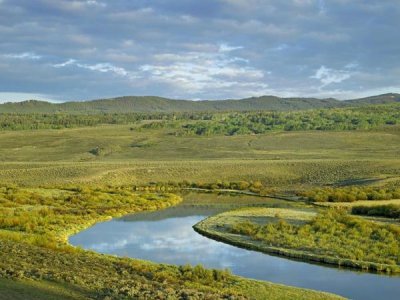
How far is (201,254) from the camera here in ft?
85.6

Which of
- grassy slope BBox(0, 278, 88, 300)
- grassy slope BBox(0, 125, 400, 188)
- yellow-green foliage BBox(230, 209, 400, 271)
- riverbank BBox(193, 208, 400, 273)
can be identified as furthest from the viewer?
grassy slope BBox(0, 125, 400, 188)

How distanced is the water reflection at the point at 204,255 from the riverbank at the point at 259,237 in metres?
0.62

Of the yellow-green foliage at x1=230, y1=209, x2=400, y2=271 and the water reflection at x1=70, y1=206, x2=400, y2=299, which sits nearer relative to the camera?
the water reflection at x1=70, y1=206, x2=400, y2=299

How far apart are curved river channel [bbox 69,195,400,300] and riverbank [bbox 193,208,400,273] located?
1.96ft

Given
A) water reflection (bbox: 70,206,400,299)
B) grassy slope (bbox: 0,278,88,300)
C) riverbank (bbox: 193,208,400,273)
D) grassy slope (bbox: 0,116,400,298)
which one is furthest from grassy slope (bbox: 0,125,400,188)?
grassy slope (bbox: 0,278,88,300)

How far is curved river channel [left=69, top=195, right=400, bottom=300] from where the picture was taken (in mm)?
21281

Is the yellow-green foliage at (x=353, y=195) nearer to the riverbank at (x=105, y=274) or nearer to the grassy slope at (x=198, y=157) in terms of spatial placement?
the grassy slope at (x=198, y=157)

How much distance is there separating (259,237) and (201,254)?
3712 millimetres

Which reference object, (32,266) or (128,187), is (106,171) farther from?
(32,266)

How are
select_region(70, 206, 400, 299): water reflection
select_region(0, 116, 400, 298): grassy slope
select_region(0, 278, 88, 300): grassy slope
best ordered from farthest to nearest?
select_region(0, 116, 400, 298): grassy slope, select_region(70, 206, 400, 299): water reflection, select_region(0, 278, 88, 300): grassy slope

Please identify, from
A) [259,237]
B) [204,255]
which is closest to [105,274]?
[204,255]

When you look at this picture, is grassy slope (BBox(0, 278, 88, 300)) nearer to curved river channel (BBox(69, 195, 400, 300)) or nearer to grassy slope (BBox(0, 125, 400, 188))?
curved river channel (BBox(69, 195, 400, 300))

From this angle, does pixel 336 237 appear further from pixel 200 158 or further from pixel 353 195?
pixel 200 158

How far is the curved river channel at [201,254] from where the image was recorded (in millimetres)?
21281
